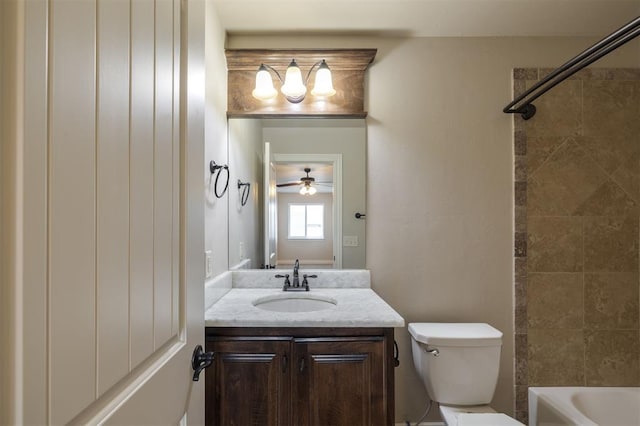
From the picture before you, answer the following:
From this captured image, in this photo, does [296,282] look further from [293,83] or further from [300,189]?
[293,83]

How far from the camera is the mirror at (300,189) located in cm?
195

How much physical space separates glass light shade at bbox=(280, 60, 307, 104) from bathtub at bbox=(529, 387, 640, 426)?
2059 mm

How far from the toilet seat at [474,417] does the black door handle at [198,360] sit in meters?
1.23

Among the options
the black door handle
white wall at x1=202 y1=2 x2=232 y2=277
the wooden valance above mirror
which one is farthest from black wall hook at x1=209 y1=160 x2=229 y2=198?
the black door handle

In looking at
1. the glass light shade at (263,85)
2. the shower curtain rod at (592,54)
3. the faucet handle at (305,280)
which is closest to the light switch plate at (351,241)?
the faucet handle at (305,280)

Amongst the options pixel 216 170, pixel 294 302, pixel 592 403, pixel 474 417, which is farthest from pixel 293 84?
pixel 592 403

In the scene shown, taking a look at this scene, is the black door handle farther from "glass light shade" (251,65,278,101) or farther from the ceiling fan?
"glass light shade" (251,65,278,101)

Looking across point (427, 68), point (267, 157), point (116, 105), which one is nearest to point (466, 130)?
point (427, 68)

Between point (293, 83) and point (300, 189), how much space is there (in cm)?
61

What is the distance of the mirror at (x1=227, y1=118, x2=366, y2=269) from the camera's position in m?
1.95

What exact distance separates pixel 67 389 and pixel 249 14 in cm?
189

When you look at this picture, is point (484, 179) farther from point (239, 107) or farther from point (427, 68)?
point (239, 107)

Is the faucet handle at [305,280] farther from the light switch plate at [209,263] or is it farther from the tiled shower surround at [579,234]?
the tiled shower surround at [579,234]

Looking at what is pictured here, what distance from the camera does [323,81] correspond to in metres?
1.79
